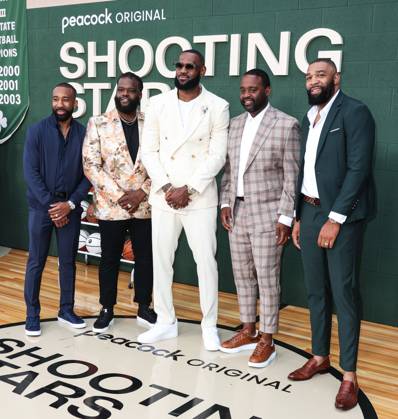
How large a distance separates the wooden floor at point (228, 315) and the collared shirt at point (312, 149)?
1090 millimetres

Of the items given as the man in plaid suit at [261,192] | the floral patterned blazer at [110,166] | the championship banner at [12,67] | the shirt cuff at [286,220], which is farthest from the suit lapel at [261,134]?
the championship banner at [12,67]

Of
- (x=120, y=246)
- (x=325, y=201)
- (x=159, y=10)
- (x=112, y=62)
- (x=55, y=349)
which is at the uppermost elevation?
(x=159, y=10)

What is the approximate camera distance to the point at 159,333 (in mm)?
3555

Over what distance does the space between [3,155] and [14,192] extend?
390mm

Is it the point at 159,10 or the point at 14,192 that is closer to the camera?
the point at 159,10

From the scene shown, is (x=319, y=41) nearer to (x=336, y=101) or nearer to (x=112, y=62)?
(x=336, y=101)

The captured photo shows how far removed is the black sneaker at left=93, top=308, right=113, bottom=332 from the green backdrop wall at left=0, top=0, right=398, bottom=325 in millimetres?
1266

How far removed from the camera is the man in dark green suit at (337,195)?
105 inches

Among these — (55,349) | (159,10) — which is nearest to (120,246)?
(55,349)

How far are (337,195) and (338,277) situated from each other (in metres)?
0.39

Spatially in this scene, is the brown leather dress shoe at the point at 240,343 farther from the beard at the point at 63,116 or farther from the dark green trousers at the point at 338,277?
the beard at the point at 63,116

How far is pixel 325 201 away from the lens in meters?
2.78

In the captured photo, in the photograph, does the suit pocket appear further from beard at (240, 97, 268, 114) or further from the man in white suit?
the man in white suit

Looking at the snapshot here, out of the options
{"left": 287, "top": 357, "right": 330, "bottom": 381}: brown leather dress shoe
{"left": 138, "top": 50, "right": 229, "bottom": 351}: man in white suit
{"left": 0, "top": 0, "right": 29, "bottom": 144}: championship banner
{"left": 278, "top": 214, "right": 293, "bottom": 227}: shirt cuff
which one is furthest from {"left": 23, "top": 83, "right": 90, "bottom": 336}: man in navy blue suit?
{"left": 0, "top": 0, "right": 29, "bottom": 144}: championship banner
